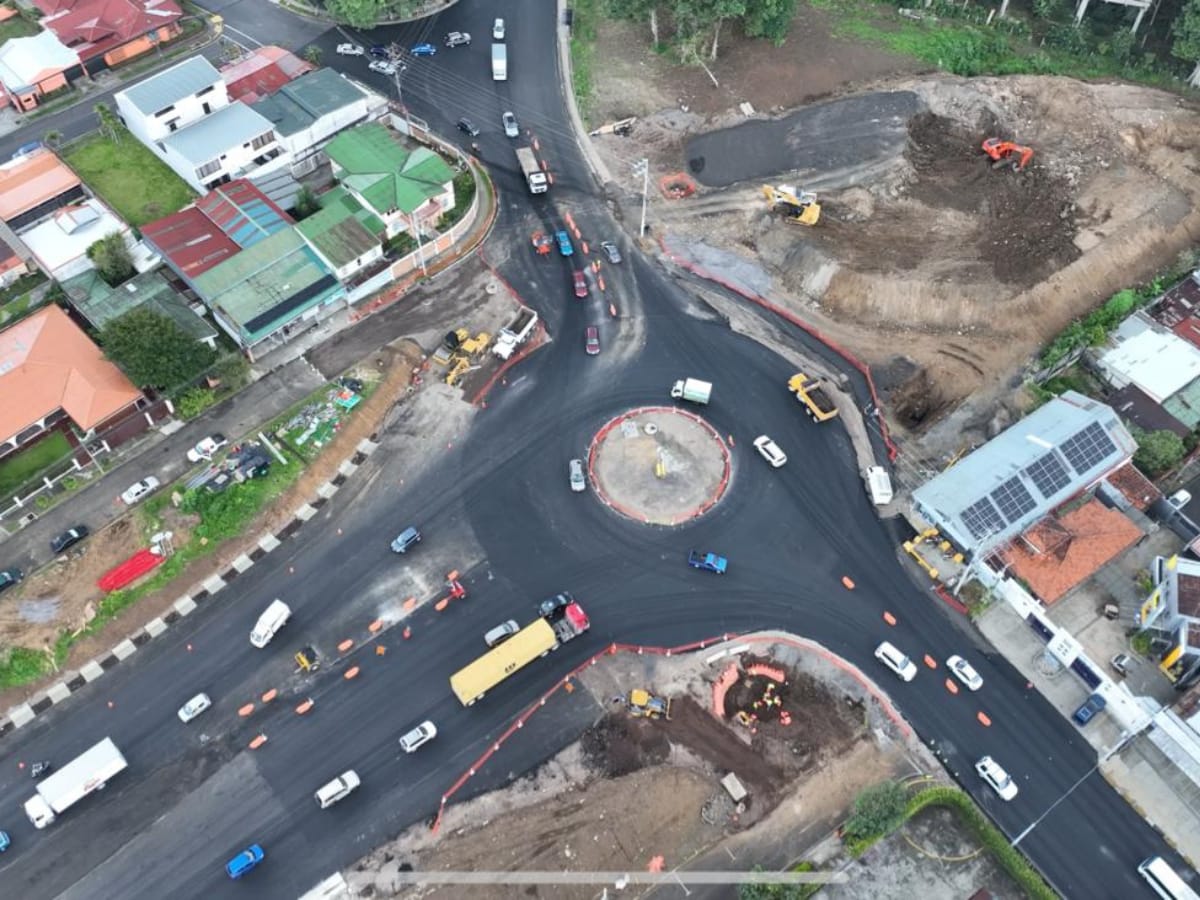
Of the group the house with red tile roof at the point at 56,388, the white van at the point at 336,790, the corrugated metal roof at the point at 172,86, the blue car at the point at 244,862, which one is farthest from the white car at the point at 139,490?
the corrugated metal roof at the point at 172,86

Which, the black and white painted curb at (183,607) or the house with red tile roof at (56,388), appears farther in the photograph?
the house with red tile roof at (56,388)

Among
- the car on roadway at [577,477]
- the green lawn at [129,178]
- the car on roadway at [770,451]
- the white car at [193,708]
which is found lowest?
the white car at [193,708]

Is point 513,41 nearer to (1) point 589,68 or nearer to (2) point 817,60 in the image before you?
(1) point 589,68

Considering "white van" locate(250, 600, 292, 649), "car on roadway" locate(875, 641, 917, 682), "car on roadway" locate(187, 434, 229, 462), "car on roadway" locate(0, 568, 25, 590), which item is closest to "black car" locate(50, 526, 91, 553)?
"car on roadway" locate(0, 568, 25, 590)

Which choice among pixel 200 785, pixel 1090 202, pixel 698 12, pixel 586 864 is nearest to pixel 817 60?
pixel 698 12

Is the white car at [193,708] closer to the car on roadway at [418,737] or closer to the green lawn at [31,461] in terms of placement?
the car on roadway at [418,737]

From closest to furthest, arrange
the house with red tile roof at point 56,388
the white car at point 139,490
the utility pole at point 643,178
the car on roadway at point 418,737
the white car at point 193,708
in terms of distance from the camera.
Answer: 1. the car on roadway at point 418,737
2. the white car at point 193,708
3. the white car at point 139,490
4. the house with red tile roof at point 56,388
5. the utility pole at point 643,178
